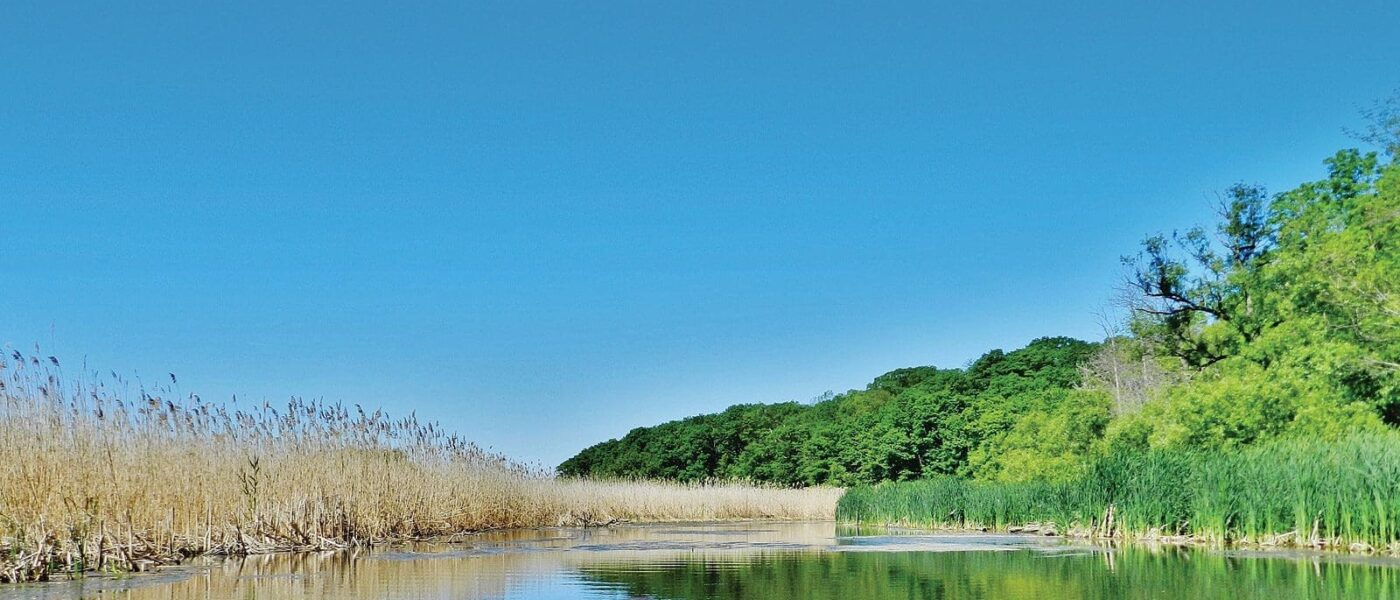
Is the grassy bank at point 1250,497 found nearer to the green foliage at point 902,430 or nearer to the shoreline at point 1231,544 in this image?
the shoreline at point 1231,544

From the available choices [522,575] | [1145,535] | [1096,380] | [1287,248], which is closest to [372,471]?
[522,575]

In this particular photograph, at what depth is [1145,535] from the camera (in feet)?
63.7

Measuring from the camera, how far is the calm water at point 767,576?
1006cm

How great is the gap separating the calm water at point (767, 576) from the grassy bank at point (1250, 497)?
1.30m

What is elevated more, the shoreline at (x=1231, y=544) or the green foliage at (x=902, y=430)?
the green foliage at (x=902, y=430)

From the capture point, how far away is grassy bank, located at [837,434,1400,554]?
1463 cm

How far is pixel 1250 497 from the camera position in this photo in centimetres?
1681

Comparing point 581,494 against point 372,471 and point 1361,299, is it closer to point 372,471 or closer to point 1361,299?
point 372,471

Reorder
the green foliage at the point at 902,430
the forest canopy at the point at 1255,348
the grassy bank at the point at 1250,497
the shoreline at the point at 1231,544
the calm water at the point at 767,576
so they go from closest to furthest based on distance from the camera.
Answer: the calm water at the point at 767,576 < the shoreline at the point at 1231,544 < the grassy bank at the point at 1250,497 < the forest canopy at the point at 1255,348 < the green foliage at the point at 902,430

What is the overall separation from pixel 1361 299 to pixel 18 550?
79.0 ft

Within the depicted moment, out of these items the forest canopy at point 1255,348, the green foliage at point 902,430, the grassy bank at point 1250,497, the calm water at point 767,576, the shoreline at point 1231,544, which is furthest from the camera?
the green foliage at point 902,430

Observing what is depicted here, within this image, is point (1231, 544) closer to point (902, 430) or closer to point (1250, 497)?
point (1250, 497)

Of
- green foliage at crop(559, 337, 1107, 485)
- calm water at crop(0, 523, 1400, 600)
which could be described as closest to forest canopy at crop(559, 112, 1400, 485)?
green foliage at crop(559, 337, 1107, 485)

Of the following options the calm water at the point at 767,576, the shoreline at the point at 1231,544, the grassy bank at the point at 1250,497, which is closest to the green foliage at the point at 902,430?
the shoreline at the point at 1231,544
